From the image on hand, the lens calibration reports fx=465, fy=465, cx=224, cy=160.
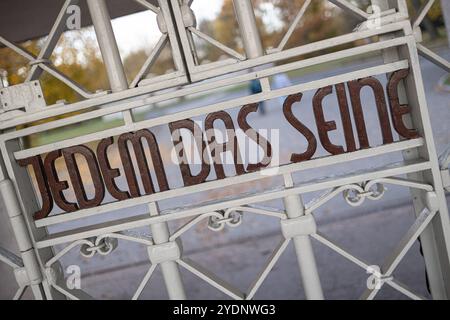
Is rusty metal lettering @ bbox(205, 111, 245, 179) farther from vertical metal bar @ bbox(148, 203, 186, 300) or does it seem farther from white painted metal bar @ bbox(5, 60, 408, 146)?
vertical metal bar @ bbox(148, 203, 186, 300)

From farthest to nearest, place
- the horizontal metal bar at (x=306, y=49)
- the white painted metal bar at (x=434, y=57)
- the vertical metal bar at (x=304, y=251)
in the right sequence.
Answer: the vertical metal bar at (x=304, y=251) < the white painted metal bar at (x=434, y=57) < the horizontal metal bar at (x=306, y=49)

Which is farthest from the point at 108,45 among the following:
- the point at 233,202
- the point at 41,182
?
the point at 233,202

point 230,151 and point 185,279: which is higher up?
point 230,151

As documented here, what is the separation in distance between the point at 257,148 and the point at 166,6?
0.83m

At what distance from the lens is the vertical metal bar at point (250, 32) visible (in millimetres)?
2248

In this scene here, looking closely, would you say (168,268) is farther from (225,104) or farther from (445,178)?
(445,178)

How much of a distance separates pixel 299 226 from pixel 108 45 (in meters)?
1.32

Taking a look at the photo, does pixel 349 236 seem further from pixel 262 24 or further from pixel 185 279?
pixel 262 24

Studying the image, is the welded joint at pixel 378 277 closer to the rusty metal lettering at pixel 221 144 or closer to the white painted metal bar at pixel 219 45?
the rusty metal lettering at pixel 221 144

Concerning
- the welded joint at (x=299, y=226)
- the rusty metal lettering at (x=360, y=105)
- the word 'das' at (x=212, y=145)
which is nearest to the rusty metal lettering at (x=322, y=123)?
the word 'das' at (x=212, y=145)

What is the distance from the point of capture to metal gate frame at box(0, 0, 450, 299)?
221 cm
